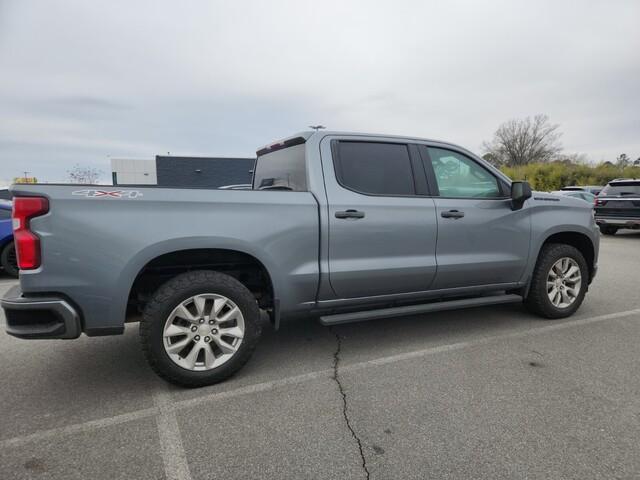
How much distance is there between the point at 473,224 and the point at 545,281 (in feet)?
3.84

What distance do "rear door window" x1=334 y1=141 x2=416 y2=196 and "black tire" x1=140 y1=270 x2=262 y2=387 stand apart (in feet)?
4.11

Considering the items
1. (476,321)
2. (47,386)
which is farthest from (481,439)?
(47,386)

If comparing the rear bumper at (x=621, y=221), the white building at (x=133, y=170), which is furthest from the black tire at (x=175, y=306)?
the white building at (x=133, y=170)

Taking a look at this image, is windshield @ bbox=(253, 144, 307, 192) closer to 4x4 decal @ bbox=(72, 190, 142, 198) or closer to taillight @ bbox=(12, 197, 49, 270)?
4x4 decal @ bbox=(72, 190, 142, 198)

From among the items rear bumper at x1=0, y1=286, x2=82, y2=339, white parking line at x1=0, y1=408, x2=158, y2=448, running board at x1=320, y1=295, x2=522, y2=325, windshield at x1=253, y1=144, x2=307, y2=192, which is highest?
windshield at x1=253, y1=144, x2=307, y2=192

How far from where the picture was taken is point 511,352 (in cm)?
344

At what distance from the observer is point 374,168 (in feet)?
11.4

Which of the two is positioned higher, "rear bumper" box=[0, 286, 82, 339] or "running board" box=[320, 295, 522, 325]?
"rear bumper" box=[0, 286, 82, 339]

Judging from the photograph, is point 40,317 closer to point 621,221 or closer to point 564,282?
point 564,282

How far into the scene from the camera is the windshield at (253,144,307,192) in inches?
133

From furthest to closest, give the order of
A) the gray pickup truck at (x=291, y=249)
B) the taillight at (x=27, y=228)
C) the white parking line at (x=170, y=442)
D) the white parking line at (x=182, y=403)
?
the gray pickup truck at (x=291, y=249) < the taillight at (x=27, y=228) < the white parking line at (x=182, y=403) < the white parking line at (x=170, y=442)

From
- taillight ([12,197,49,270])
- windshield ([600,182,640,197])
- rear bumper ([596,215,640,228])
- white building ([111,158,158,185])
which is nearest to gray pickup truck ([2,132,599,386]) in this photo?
taillight ([12,197,49,270])

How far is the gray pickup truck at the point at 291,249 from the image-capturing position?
2.47 m

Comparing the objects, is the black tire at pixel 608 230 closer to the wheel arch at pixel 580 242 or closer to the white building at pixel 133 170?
the wheel arch at pixel 580 242
